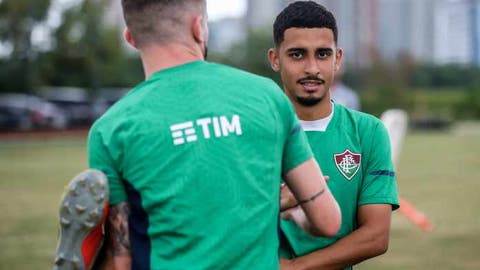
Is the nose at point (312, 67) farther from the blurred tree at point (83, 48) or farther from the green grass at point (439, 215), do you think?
the blurred tree at point (83, 48)

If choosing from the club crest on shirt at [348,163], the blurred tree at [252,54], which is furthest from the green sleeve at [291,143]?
the blurred tree at [252,54]

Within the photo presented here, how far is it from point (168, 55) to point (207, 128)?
0.29 m

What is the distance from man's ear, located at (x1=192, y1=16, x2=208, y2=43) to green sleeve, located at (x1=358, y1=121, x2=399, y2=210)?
101 centimetres

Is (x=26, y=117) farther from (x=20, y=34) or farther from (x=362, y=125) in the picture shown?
(x=362, y=125)

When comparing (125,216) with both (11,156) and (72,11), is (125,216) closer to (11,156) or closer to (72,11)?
(11,156)

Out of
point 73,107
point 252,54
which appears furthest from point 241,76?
point 252,54

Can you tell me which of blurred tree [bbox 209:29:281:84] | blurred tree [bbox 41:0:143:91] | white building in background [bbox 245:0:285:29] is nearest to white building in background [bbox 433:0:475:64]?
white building in background [bbox 245:0:285:29]

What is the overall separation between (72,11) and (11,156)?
2164cm

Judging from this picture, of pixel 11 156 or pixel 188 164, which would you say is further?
pixel 11 156

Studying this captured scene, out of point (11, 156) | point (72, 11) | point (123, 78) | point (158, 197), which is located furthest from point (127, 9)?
point (123, 78)

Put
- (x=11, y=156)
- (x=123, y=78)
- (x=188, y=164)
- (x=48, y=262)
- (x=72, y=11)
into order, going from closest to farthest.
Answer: (x=188, y=164) < (x=48, y=262) < (x=11, y=156) < (x=72, y=11) < (x=123, y=78)

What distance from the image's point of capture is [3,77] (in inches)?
2079

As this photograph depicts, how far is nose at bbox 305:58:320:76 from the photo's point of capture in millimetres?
3615

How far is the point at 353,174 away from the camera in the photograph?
3607mm
